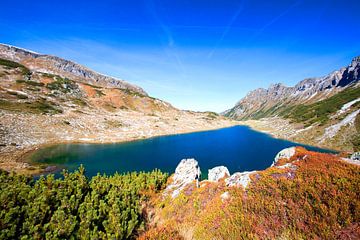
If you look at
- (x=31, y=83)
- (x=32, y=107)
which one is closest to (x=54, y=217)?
(x=32, y=107)

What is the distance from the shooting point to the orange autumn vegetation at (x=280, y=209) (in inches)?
352

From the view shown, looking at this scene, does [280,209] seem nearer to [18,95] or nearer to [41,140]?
[41,140]

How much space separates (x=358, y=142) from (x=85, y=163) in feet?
342

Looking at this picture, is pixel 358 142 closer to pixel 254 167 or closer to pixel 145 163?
pixel 254 167

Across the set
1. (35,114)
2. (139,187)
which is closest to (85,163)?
(139,187)

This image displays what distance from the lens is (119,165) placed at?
2120 inches

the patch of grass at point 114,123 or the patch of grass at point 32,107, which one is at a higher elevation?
the patch of grass at point 32,107

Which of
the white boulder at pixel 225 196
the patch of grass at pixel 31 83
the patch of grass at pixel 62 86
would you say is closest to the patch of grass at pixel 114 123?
the patch of grass at pixel 62 86

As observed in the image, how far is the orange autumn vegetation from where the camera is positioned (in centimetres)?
895

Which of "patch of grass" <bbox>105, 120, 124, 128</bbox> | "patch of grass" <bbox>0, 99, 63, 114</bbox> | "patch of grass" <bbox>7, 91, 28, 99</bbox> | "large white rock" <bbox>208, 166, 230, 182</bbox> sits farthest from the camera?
"patch of grass" <bbox>105, 120, 124, 128</bbox>

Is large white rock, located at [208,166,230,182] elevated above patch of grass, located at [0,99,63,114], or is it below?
below

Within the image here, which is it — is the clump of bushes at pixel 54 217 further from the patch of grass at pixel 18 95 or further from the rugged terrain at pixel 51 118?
the patch of grass at pixel 18 95

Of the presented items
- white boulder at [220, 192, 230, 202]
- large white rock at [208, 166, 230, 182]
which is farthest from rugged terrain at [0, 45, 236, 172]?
white boulder at [220, 192, 230, 202]

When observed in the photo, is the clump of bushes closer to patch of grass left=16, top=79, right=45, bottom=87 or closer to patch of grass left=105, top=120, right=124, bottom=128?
patch of grass left=105, top=120, right=124, bottom=128
